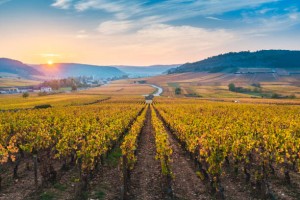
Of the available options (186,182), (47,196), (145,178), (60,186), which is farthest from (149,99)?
(47,196)

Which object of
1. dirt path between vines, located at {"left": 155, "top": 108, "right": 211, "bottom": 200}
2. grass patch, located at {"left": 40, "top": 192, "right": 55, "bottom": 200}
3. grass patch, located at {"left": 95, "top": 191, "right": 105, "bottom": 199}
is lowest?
dirt path between vines, located at {"left": 155, "top": 108, "right": 211, "bottom": 200}

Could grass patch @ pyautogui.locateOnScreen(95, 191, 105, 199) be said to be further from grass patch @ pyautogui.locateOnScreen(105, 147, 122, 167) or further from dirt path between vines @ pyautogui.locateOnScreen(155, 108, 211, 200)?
grass patch @ pyautogui.locateOnScreen(105, 147, 122, 167)

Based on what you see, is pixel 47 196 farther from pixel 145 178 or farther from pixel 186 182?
pixel 186 182

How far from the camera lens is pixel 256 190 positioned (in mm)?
13836

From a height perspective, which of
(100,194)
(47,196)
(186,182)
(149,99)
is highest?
(47,196)

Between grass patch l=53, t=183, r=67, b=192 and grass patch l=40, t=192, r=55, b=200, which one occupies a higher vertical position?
grass patch l=40, t=192, r=55, b=200

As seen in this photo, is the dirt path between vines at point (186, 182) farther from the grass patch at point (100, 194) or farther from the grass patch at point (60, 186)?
the grass patch at point (60, 186)

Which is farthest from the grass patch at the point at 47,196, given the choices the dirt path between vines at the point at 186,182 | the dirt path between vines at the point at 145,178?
the dirt path between vines at the point at 186,182

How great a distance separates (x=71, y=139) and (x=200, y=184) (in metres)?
9.13

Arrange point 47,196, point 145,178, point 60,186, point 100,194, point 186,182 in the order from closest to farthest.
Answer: point 47,196 < point 100,194 < point 60,186 < point 186,182 < point 145,178

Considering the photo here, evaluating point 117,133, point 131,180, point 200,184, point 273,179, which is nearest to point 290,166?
point 273,179

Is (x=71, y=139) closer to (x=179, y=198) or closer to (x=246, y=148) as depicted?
(x=179, y=198)

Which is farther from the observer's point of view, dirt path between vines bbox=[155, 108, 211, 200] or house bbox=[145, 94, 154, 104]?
→ house bbox=[145, 94, 154, 104]

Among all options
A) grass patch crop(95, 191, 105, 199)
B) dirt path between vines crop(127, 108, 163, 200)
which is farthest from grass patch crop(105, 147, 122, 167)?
grass patch crop(95, 191, 105, 199)
